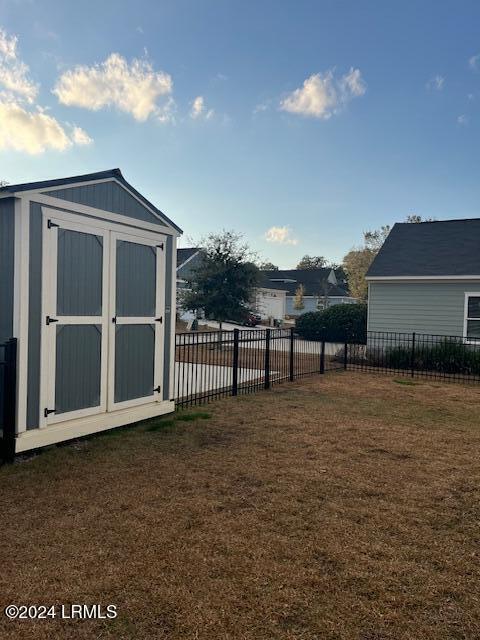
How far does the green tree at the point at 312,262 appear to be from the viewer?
72000mm

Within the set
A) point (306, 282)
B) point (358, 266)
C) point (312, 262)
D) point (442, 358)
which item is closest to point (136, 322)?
point (442, 358)

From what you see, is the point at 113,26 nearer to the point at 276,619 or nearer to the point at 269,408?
the point at 269,408

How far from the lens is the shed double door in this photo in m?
4.48

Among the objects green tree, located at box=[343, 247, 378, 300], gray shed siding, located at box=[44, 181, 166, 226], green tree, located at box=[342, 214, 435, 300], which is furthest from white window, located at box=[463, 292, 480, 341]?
green tree, located at box=[343, 247, 378, 300]

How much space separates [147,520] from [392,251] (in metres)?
14.6

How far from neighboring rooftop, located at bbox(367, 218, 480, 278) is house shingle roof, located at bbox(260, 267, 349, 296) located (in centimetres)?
2403

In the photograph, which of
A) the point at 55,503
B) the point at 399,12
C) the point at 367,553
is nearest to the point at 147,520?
the point at 55,503

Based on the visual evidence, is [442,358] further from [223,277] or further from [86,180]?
[86,180]

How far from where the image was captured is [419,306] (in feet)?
46.3

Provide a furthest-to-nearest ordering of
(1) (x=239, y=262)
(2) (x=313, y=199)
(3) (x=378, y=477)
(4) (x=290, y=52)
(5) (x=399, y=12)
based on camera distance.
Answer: (2) (x=313, y=199) → (1) (x=239, y=262) → (4) (x=290, y=52) → (5) (x=399, y=12) → (3) (x=378, y=477)

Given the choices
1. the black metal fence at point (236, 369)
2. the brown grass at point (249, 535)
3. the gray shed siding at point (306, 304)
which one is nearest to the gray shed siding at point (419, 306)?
the black metal fence at point (236, 369)

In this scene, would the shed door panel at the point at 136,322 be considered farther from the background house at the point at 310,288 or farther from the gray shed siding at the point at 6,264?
the background house at the point at 310,288

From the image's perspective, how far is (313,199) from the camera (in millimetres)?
22266

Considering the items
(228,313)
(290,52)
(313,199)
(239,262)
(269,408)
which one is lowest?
(269,408)
